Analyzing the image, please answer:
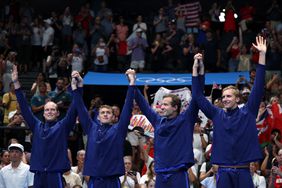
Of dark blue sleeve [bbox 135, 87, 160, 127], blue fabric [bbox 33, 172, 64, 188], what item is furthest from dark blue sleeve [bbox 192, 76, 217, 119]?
blue fabric [bbox 33, 172, 64, 188]

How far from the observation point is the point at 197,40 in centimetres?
2466

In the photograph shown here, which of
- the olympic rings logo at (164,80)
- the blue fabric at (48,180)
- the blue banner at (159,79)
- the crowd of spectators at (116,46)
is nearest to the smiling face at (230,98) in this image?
the blue fabric at (48,180)

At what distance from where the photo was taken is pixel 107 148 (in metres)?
13.8

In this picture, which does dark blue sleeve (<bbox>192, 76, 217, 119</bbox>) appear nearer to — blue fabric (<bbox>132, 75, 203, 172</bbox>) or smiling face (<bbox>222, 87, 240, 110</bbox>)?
blue fabric (<bbox>132, 75, 203, 172</bbox>)

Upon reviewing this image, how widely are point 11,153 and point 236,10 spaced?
13742mm

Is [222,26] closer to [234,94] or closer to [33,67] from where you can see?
[33,67]

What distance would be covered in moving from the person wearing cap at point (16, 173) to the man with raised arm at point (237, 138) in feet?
11.9

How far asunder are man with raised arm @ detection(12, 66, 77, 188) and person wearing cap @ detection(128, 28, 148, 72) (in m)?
10.4

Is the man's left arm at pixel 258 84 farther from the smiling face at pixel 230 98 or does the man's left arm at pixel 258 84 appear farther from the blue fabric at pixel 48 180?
the blue fabric at pixel 48 180

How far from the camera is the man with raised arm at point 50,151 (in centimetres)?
1416

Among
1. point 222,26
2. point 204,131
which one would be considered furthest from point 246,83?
point 222,26

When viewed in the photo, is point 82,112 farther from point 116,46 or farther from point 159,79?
point 116,46

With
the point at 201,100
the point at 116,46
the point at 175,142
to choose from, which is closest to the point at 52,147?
the point at 175,142

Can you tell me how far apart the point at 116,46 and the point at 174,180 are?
12262 millimetres
